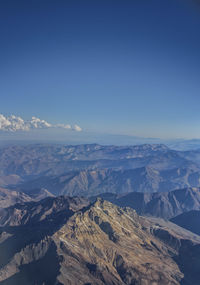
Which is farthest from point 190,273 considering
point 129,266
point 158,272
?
point 129,266

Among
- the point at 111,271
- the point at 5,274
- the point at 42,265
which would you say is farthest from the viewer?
the point at 111,271

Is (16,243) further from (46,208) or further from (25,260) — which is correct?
(46,208)

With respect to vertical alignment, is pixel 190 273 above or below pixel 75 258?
below

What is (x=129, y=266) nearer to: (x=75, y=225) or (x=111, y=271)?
(x=111, y=271)

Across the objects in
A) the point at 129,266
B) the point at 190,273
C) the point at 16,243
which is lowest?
the point at 190,273

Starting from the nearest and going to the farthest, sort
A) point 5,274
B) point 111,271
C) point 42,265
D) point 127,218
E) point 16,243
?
point 5,274 → point 42,265 → point 111,271 → point 16,243 → point 127,218

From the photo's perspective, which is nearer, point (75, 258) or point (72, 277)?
point (72, 277)
